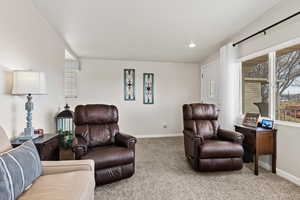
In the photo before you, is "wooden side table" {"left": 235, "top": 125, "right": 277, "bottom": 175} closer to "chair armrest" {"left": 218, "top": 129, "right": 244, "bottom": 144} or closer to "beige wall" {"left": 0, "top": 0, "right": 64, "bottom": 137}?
"chair armrest" {"left": 218, "top": 129, "right": 244, "bottom": 144}

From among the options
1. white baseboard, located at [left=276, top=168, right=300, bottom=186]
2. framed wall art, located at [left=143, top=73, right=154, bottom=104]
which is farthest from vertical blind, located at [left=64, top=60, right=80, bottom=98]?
white baseboard, located at [left=276, top=168, right=300, bottom=186]

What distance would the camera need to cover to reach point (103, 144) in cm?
277

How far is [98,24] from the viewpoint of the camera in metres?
3.05

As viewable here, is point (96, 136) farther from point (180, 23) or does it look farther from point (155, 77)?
point (155, 77)

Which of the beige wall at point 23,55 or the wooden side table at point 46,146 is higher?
the beige wall at point 23,55

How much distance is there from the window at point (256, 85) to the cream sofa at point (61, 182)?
9.74ft

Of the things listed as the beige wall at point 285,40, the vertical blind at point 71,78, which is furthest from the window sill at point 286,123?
the vertical blind at point 71,78

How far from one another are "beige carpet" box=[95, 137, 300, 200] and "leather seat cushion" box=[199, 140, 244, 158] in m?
0.29

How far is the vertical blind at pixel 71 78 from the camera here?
4.97 metres

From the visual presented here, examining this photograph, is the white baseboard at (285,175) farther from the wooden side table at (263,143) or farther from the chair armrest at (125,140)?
the chair armrest at (125,140)

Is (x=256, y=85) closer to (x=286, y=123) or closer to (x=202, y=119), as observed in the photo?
(x=286, y=123)

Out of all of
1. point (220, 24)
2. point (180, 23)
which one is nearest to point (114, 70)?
point (180, 23)

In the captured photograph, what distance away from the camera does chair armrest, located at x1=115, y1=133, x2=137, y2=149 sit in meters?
2.52

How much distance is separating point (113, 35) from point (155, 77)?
2.26 m
